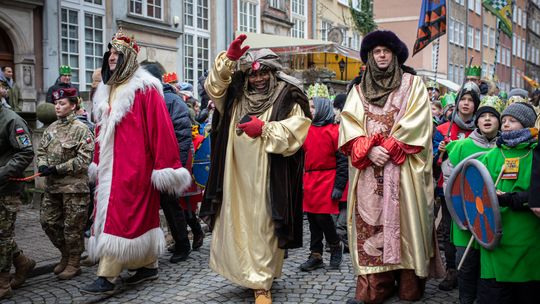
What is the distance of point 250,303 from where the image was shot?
4824 mm

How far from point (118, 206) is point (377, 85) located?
2473 millimetres

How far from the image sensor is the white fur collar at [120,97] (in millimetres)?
5137

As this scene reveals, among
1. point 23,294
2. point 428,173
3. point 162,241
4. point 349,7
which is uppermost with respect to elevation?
point 349,7

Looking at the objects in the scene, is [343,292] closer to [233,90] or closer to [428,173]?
[428,173]

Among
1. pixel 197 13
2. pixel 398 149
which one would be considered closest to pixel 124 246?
pixel 398 149

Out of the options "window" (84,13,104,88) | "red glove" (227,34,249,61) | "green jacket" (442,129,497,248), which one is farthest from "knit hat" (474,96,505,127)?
"window" (84,13,104,88)

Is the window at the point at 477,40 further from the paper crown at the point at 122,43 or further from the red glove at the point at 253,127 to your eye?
the red glove at the point at 253,127

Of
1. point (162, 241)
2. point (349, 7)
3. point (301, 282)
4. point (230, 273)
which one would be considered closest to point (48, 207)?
point (162, 241)

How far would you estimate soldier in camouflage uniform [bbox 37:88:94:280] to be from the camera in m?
5.51

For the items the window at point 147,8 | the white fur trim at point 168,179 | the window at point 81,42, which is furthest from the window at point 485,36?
the white fur trim at point 168,179

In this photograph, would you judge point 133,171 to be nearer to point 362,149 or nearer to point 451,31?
point 362,149

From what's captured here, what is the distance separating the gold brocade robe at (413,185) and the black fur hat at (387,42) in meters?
0.25

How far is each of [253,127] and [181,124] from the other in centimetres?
181

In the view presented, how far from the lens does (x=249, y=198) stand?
4.80 metres
